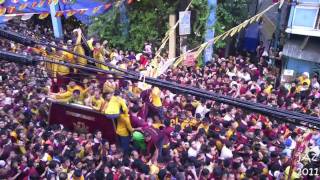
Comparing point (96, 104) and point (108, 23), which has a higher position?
point (108, 23)

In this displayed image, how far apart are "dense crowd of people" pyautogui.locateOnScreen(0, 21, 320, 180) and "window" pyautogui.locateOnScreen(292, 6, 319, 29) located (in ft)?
5.85

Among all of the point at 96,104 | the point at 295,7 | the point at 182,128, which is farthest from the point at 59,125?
the point at 295,7

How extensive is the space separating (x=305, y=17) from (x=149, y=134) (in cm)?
674

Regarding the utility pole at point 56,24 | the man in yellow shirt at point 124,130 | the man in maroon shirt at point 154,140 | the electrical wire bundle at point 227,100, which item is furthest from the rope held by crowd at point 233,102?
the utility pole at point 56,24

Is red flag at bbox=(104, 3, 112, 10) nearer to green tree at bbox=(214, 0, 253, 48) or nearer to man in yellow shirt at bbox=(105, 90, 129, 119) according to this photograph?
green tree at bbox=(214, 0, 253, 48)

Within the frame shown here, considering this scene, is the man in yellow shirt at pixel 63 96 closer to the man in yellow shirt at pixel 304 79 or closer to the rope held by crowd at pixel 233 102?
the rope held by crowd at pixel 233 102

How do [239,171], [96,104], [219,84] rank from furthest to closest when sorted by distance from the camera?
[219,84] → [96,104] → [239,171]

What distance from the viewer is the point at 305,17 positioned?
12.7 m

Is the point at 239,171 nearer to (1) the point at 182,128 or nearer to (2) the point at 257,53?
(1) the point at 182,128

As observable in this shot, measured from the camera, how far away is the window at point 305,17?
40.9ft

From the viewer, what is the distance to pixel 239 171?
26.4 feet

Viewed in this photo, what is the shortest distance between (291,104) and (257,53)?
595cm

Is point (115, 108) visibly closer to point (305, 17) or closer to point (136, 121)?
point (136, 121)

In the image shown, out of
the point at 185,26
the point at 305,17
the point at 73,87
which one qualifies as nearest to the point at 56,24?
the point at 185,26
